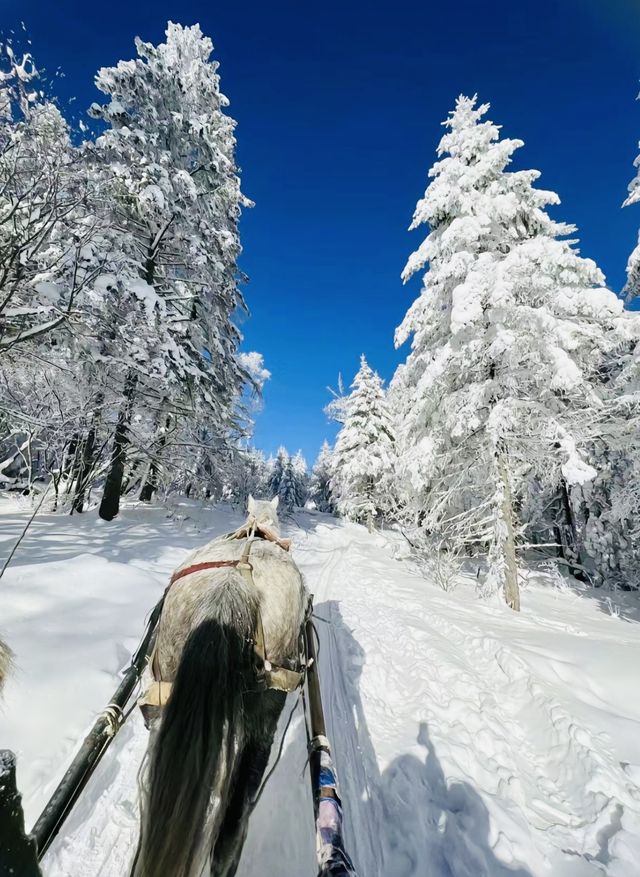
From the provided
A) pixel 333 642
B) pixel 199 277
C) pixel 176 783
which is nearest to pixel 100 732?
pixel 176 783

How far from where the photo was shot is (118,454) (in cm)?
1084

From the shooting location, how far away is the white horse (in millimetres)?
1634

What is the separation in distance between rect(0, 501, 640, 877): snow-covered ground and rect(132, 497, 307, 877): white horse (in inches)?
35.2

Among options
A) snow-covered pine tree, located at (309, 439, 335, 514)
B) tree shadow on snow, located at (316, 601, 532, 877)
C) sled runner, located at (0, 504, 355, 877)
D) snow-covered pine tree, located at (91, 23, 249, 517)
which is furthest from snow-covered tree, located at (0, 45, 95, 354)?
snow-covered pine tree, located at (309, 439, 335, 514)

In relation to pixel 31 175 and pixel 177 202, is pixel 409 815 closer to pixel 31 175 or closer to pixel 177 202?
pixel 31 175

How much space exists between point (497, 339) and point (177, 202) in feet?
30.7

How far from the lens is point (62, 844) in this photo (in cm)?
227

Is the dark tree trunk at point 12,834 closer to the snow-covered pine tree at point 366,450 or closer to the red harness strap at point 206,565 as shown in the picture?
the red harness strap at point 206,565

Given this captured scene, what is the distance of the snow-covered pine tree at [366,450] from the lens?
26.2 metres

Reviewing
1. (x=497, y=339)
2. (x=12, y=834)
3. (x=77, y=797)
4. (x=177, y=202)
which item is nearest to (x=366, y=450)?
(x=497, y=339)

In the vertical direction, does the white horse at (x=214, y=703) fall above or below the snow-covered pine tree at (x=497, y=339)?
below

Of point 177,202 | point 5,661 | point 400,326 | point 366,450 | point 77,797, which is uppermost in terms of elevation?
point 177,202

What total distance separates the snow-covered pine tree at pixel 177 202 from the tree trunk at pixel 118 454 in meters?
0.03

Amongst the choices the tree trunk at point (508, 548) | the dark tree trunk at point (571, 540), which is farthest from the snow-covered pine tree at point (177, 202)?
the dark tree trunk at point (571, 540)
